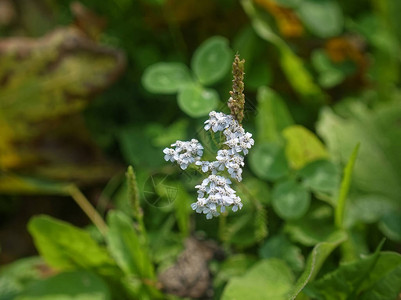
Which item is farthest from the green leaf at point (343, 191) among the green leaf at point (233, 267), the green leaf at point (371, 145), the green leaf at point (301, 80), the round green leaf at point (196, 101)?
the green leaf at point (301, 80)

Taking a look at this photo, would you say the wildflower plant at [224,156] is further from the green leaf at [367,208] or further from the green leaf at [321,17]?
the green leaf at [321,17]

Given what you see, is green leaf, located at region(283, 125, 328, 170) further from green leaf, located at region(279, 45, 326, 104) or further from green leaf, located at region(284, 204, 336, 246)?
green leaf, located at region(279, 45, 326, 104)

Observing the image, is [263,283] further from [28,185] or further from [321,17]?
[321,17]

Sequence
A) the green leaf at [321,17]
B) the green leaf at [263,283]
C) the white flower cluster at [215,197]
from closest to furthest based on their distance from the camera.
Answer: the white flower cluster at [215,197] < the green leaf at [263,283] < the green leaf at [321,17]

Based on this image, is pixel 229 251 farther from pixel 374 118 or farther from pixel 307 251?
pixel 374 118

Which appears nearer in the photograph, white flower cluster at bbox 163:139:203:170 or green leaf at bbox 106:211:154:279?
white flower cluster at bbox 163:139:203:170

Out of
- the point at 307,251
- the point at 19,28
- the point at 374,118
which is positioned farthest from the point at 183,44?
the point at 307,251

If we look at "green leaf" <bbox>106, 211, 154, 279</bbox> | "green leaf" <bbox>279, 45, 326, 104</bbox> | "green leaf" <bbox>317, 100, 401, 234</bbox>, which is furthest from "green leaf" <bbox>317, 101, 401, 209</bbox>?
"green leaf" <bbox>106, 211, 154, 279</bbox>
